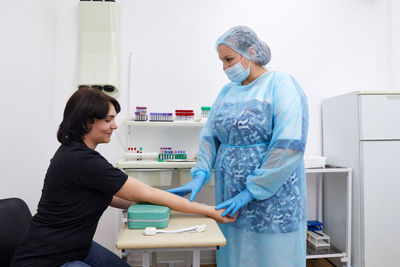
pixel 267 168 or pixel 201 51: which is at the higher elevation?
pixel 201 51

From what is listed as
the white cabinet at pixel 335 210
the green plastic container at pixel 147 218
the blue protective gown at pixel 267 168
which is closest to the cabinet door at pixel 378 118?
the white cabinet at pixel 335 210

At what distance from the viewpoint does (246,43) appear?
1313 millimetres

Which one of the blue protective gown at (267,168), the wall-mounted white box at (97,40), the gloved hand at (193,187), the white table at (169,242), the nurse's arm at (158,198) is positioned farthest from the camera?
the wall-mounted white box at (97,40)

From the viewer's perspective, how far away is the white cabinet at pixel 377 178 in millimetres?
1970

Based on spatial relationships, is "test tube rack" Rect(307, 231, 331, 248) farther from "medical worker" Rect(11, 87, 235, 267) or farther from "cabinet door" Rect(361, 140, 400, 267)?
"medical worker" Rect(11, 87, 235, 267)

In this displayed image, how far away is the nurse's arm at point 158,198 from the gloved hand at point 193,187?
0.10 metres

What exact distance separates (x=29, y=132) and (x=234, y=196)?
1470 mm

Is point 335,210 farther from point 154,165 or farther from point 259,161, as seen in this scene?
point 154,165

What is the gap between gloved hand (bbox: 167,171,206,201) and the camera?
126 cm

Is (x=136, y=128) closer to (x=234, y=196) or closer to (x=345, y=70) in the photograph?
(x=234, y=196)

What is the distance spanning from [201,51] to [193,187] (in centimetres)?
151

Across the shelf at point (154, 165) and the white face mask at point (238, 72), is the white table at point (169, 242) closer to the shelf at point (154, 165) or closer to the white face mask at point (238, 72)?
the white face mask at point (238, 72)

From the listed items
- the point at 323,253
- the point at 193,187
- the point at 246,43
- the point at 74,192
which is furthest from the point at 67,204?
the point at 323,253

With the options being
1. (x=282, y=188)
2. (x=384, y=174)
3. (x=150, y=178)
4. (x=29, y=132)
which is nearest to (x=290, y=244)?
(x=282, y=188)
